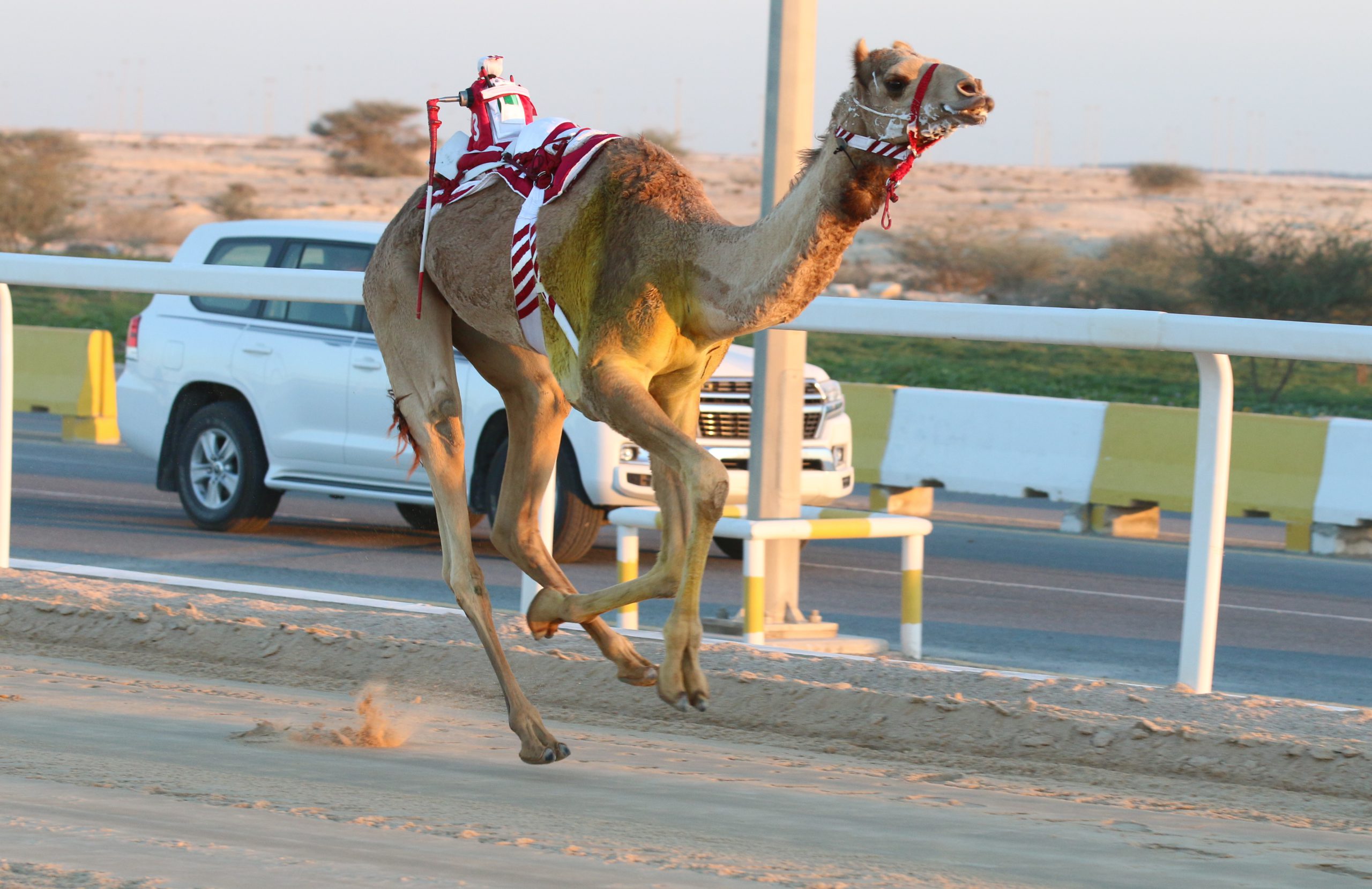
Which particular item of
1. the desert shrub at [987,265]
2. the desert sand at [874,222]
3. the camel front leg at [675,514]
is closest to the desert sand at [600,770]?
the camel front leg at [675,514]

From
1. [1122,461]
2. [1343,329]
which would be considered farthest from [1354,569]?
[1343,329]

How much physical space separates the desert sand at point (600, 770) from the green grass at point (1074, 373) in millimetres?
17523

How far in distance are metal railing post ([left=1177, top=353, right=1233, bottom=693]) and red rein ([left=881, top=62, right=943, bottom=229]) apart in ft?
5.88

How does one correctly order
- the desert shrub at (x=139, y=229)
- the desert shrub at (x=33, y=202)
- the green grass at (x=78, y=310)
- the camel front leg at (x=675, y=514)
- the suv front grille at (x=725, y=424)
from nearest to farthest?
1. the camel front leg at (x=675, y=514)
2. the suv front grille at (x=725, y=424)
3. the green grass at (x=78, y=310)
4. the desert shrub at (x=33, y=202)
5. the desert shrub at (x=139, y=229)

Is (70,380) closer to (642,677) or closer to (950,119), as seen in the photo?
(642,677)

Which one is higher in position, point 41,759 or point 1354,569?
point 41,759

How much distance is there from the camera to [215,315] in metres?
13.5

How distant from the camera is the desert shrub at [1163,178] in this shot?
94.3 m

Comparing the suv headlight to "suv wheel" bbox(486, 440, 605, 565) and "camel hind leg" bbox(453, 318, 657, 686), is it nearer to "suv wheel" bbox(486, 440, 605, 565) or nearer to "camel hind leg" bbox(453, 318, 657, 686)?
"suv wheel" bbox(486, 440, 605, 565)

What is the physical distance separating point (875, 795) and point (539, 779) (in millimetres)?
933

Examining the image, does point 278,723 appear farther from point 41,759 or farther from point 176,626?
point 176,626

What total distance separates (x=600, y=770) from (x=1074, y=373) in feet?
86.0

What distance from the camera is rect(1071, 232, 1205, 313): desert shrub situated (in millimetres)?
40094

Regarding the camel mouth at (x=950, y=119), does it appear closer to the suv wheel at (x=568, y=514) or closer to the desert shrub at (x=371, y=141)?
the suv wheel at (x=568, y=514)
